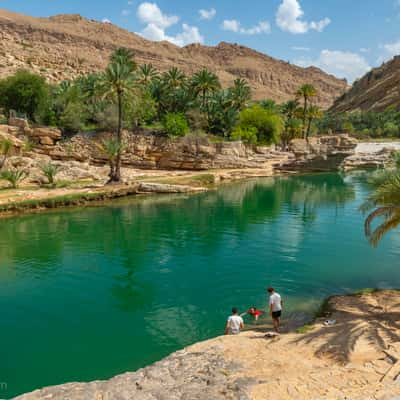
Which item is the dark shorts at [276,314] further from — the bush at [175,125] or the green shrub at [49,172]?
the bush at [175,125]

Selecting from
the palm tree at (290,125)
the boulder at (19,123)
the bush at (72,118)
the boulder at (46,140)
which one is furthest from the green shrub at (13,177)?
the palm tree at (290,125)

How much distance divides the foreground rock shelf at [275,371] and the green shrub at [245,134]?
173 ft

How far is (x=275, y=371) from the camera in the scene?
8500 millimetres

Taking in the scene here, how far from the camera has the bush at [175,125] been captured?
2239 inches

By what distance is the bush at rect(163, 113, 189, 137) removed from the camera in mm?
56875

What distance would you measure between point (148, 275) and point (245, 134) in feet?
157

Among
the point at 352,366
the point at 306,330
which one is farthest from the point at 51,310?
the point at 352,366

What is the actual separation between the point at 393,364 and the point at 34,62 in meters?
105

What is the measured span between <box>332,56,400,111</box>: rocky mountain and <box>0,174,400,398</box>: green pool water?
116m

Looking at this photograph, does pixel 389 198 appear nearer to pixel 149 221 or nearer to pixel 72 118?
pixel 149 221

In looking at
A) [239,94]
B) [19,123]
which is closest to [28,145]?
[19,123]

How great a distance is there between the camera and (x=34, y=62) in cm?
9456

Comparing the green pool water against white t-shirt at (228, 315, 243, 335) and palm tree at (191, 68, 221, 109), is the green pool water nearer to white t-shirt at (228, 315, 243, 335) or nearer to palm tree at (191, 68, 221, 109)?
white t-shirt at (228, 315, 243, 335)

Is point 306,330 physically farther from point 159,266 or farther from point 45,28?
point 45,28
